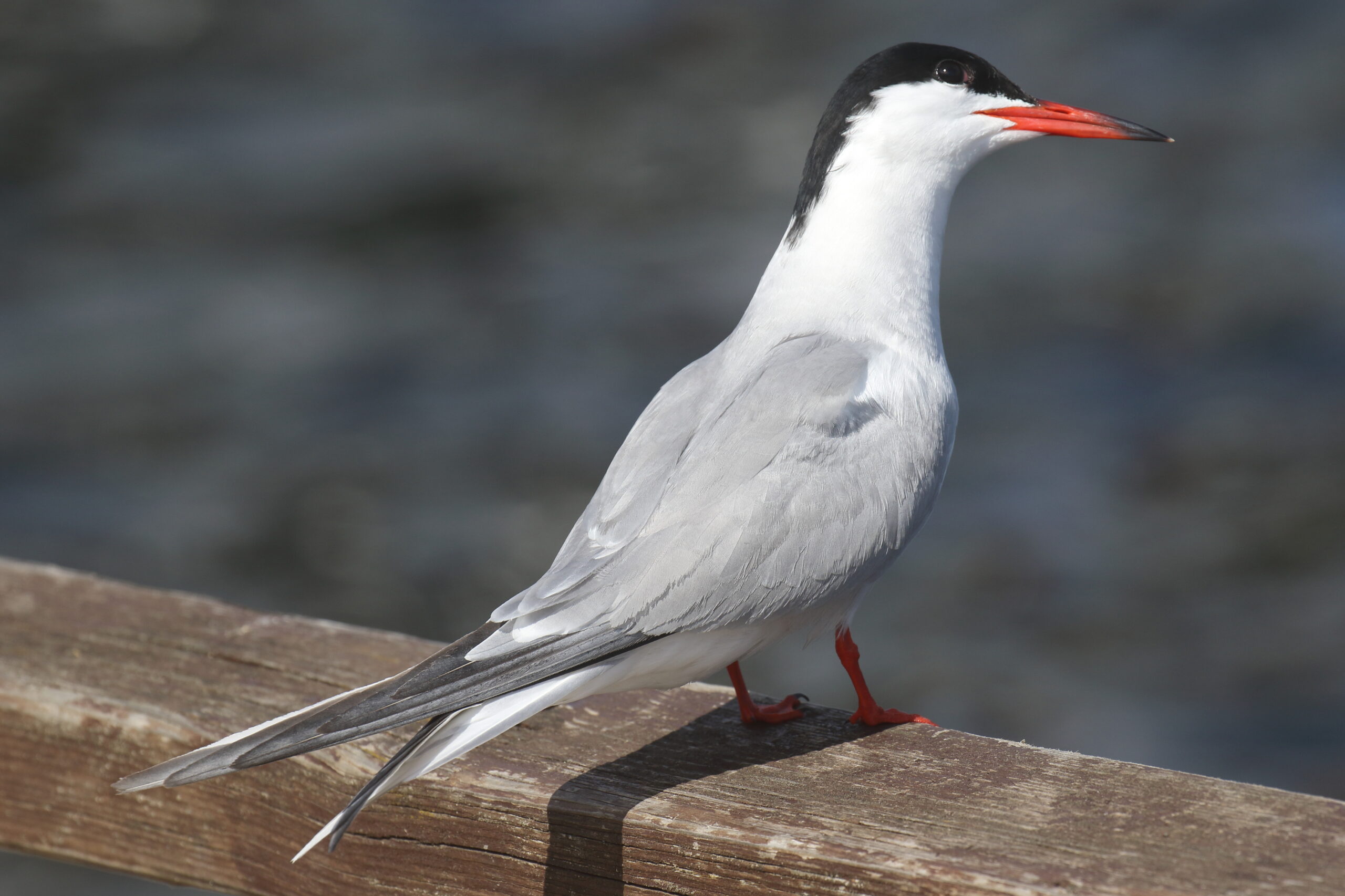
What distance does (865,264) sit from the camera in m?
3.27

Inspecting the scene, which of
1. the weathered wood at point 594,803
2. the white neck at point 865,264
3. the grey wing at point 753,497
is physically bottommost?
the weathered wood at point 594,803

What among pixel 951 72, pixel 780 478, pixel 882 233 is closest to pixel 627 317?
pixel 951 72

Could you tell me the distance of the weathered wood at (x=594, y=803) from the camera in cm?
207

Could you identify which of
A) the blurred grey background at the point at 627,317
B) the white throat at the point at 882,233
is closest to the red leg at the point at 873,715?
the white throat at the point at 882,233

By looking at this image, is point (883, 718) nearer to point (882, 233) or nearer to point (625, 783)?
point (625, 783)

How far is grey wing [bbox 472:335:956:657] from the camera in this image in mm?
2562

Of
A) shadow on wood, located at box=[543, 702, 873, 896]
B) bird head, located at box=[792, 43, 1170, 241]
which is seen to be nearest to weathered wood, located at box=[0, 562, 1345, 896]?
shadow on wood, located at box=[543, 702, 873, 896]

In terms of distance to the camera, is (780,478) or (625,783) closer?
(625,783)

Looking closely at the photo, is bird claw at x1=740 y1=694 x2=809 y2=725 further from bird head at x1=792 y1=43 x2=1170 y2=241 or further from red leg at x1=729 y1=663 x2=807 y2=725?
bird head at x1=792 y1=43 x2=1170 y2=241

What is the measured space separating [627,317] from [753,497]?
583 centimetres

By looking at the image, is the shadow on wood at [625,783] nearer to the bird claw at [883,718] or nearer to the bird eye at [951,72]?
the bird claw at [883,718]

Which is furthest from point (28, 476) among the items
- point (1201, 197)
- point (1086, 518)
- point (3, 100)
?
point (1201, 197)

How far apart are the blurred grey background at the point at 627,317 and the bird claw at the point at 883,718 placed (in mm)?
3635

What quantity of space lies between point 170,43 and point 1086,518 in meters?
7.09
